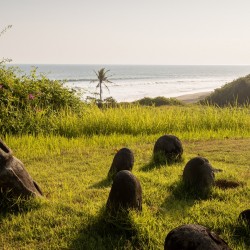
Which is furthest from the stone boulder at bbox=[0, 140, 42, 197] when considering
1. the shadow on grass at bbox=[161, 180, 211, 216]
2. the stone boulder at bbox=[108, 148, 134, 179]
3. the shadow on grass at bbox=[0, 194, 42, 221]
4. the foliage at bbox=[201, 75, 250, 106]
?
the foliage at bbox=[201, 75, 250, 106]

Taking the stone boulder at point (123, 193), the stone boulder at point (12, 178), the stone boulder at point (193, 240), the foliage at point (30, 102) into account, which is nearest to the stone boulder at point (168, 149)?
the stone boulder at point (12, 178)

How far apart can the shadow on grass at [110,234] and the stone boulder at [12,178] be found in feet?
3.55

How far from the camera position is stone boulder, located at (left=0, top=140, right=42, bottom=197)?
489 cm

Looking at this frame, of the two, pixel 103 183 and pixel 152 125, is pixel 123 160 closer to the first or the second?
pixel 103 183

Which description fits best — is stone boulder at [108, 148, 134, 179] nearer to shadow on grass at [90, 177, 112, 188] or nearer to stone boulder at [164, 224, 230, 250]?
shadow on grass at [90, 177, 112, 188]

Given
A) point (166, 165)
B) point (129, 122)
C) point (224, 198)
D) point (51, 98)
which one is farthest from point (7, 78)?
point (224, 198)

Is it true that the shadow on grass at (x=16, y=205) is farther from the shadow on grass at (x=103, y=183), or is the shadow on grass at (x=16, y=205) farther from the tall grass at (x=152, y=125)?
the tall grass at (x=152, y=125)

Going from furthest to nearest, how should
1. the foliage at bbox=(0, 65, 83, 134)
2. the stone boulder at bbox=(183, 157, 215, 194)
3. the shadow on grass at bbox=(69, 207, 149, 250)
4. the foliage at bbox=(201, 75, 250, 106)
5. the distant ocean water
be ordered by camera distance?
the distant ocean water
the foliage at bbox=(201, 75, 250, 106)
the foliage at bbox=(0, 65, 83, 134)
the stone boulder at bbox=(183, 157, 215, 194)
the shadow on grass at bbox=(69, 207, 149, 250)

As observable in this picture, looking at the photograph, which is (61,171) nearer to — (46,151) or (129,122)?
(46,151)

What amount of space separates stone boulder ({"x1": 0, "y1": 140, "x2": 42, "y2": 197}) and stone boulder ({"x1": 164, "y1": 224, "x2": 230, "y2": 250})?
8.07 ft

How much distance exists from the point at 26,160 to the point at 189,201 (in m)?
3.99

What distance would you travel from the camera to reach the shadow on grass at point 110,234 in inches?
157

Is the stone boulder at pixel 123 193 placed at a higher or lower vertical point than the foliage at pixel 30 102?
lower

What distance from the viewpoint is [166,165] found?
6973mm
